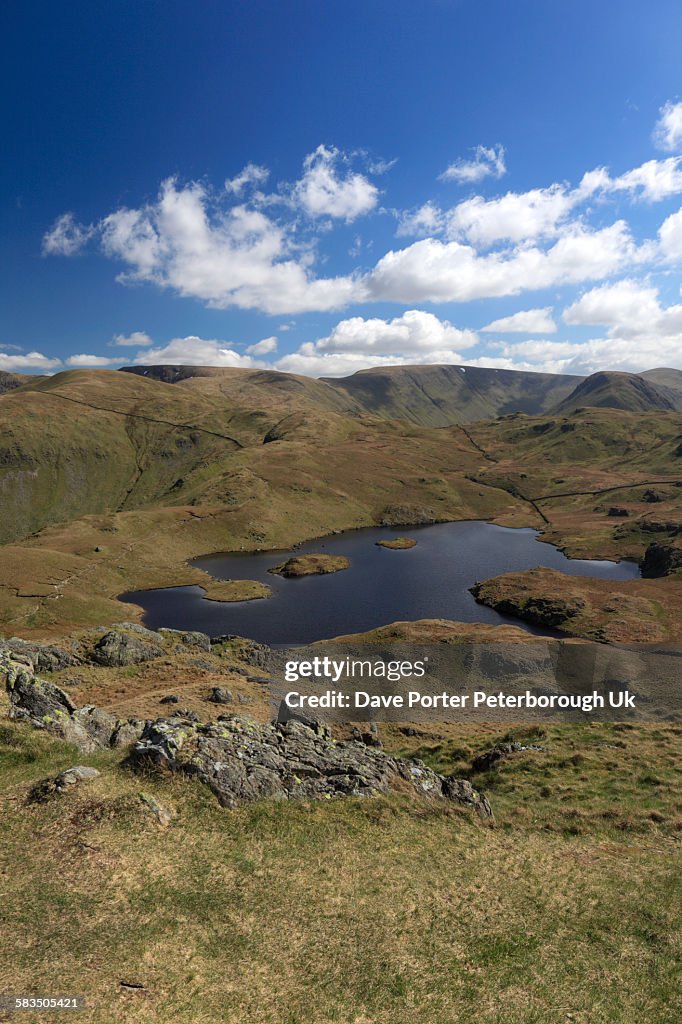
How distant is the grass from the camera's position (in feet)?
52.9

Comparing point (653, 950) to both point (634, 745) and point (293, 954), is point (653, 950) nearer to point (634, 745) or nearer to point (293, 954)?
point (293, 954)

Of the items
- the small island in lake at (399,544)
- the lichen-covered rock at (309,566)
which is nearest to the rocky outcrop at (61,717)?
the lichen-covered rock at (309,566)

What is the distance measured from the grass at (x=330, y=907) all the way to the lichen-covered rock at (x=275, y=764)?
3.24 ft

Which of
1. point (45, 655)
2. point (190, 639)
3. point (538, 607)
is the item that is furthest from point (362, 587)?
point (45, 655)

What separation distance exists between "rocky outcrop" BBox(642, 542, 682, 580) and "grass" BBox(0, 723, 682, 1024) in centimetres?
11333

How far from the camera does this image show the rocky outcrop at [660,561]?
411ft

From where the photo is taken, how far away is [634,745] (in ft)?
133

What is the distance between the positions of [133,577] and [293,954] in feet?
403

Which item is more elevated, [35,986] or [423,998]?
[35,986]

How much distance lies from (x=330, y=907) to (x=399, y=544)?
485ft

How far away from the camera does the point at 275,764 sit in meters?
28.3

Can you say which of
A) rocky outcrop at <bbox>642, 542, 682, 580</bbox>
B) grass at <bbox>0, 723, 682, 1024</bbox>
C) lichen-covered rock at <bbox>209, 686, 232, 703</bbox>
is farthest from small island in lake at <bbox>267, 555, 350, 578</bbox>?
grass at <bbox>0, 723, 682, 1024</bbox>

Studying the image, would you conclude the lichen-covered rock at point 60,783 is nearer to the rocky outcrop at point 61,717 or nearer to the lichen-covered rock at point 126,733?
the rocky outcrop at point 61,717

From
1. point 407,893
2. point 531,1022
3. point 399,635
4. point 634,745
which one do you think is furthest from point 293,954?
point 399,635
